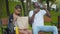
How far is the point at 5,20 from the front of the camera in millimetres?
4609

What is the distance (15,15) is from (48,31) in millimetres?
902

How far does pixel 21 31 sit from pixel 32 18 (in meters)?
0.42

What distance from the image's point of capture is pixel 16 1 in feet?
14.8

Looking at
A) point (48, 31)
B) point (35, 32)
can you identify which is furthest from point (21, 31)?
point (48, 31)

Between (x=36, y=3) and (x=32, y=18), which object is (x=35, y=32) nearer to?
(x=32, y=18)

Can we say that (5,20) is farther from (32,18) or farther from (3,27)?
(32,18)

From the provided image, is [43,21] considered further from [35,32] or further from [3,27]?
[3,27]

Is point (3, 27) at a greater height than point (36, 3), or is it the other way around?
point (36, 3)

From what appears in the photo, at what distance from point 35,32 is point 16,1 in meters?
0.87

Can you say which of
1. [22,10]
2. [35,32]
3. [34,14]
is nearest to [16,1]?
[22,10]

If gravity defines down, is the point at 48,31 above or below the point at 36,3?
below

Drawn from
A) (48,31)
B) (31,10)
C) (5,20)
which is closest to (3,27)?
(5,20)

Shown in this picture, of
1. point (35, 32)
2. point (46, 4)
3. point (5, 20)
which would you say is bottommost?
point (35, 32)

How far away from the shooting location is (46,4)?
4605 mm
